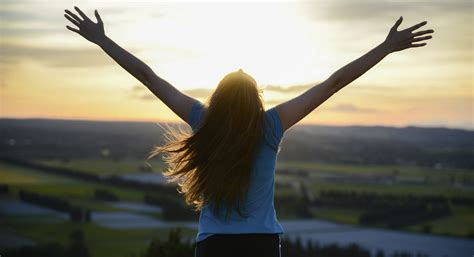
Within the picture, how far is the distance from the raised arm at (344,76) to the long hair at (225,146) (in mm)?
130

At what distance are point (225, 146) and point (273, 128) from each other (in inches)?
8.4

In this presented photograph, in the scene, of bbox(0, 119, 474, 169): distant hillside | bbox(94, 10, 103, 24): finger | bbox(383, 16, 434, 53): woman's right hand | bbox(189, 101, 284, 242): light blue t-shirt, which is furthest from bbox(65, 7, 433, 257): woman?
bbox(0, 119, 474, 169): distant hillside

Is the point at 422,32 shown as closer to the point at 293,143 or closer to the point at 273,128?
the point at 273,128

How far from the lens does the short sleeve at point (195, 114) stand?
2785 millimetres

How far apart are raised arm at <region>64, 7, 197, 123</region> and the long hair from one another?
115 mm

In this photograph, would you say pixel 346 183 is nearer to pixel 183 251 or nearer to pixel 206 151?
pixel 183 251

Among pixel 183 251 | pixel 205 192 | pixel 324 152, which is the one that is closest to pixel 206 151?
pixel 205 192

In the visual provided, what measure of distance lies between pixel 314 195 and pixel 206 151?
194ft

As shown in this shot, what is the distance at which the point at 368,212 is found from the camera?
2162 inches

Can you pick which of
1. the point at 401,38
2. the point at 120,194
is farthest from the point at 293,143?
the point at 401,38

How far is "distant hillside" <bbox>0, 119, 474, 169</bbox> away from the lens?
77438mm

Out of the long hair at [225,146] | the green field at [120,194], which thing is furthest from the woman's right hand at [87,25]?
the green field at [120,194]

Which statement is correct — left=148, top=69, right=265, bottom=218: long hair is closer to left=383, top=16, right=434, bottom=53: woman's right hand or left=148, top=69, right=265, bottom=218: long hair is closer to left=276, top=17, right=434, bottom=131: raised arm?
left=276, top=17, right=434, bottom=131: raised arm

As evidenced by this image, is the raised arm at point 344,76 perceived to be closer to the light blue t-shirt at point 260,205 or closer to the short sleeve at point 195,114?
the light blue t-shirt at point 260,205
